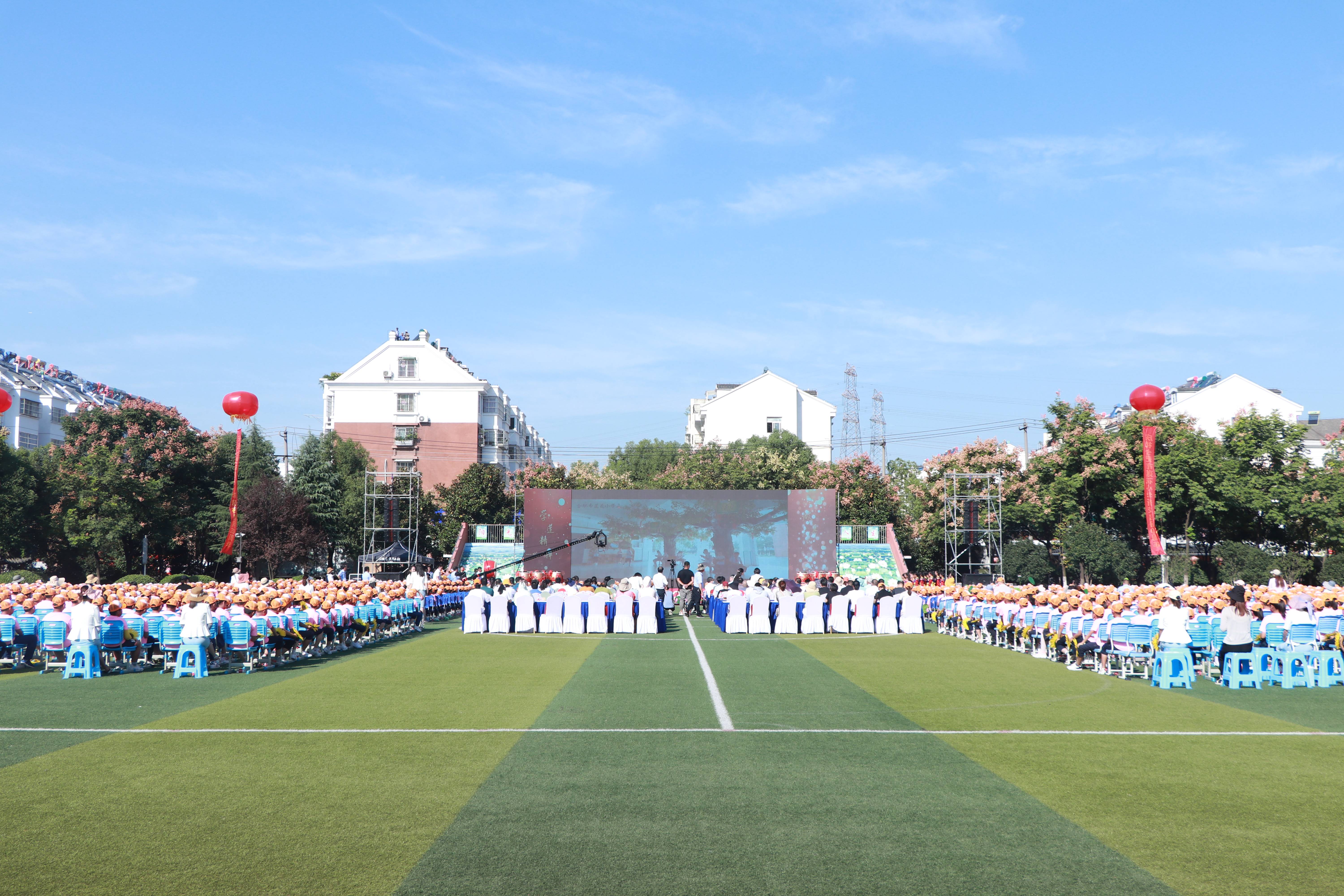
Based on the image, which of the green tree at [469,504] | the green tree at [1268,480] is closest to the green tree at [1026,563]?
the green tree at [1268,480]

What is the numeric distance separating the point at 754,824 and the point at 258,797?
3575mm

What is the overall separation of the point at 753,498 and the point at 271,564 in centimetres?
2208

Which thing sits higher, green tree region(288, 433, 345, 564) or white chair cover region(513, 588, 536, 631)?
green tree region(288, 433, 345, 564)

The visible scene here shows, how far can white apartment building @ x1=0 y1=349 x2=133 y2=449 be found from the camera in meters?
60.1

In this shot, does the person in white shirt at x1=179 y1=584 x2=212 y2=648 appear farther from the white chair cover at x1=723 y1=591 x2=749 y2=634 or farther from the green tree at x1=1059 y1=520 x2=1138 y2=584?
the green tree at x1=1059 y1=520 x2=1138 y2=584

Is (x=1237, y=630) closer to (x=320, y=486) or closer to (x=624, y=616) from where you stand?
(x=624, y=616)

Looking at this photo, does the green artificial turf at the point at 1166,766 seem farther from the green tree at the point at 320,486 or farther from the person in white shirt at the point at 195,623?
the green tree at the point at 320,486

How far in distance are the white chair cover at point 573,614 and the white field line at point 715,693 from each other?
4.03m

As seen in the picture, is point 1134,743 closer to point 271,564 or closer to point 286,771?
point 286,771

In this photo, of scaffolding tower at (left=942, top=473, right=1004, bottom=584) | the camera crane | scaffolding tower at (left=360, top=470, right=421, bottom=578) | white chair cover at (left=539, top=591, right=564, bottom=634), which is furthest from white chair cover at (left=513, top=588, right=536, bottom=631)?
the camera crane

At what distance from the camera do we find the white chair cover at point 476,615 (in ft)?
78.3

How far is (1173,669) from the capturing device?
13781 millimetres

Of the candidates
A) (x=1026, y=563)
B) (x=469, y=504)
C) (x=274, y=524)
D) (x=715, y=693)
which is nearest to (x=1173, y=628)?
(x=715, y=693)

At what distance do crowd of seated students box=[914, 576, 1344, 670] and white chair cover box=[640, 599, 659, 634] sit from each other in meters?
7.26
